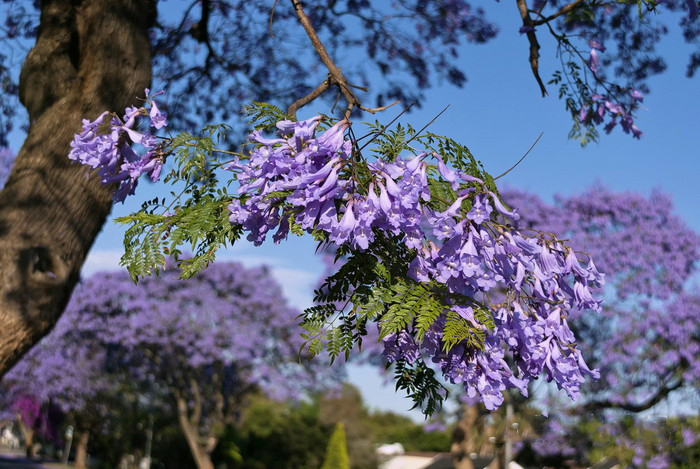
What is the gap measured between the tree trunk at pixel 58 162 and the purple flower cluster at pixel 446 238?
3.19 meters

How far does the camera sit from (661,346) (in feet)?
53.5

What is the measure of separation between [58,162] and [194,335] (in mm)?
19509

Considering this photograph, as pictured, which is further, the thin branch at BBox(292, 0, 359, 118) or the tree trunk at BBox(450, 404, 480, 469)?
the tree trunk at BBox(450, 404, 480, 469)

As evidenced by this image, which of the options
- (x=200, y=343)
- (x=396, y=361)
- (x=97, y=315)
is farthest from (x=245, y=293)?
(x=396, y=361)

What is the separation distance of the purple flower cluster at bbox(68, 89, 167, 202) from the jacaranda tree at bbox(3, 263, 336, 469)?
2203 cm

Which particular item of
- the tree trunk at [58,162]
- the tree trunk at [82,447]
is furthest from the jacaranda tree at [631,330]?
the tree trunk at [82,447]

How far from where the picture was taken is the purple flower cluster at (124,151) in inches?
116

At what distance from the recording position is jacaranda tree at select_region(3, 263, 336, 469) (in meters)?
24.7

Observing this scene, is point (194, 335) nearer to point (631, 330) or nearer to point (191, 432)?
point (191, 432)

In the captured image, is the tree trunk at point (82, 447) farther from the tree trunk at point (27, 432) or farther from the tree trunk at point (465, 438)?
the tree trunk at point (465, 438)

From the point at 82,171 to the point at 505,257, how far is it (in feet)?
13.4

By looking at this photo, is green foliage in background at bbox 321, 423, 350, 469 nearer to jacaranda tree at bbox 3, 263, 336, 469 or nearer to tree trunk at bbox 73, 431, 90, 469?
jacaranda tree at bbox 3, 263, 336, 469

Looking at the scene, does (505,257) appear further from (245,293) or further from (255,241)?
(245,293)

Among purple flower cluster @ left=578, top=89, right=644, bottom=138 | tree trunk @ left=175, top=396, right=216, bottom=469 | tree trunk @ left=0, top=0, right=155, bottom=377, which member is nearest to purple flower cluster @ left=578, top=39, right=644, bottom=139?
purple flower cluster @ left=578, top=89, right=644, bottom=138
